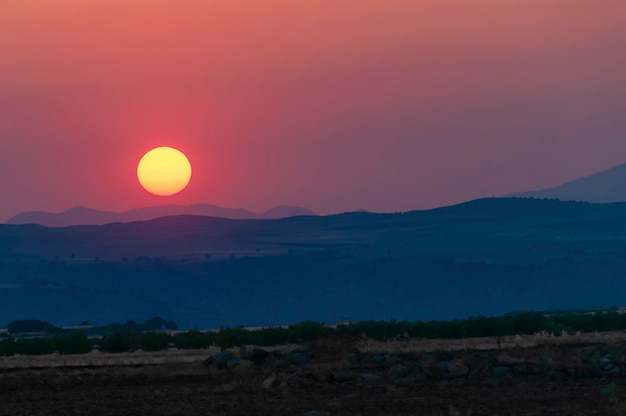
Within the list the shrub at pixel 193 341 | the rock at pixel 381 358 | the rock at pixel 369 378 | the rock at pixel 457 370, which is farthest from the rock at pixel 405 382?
the shrub at pixel 193 341

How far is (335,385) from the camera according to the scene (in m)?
34.6

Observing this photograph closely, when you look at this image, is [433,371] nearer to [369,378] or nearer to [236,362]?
[369,378]

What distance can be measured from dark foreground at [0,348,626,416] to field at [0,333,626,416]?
25mm

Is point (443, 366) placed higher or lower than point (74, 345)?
lower

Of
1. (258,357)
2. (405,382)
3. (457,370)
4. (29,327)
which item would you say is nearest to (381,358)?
(258,357)

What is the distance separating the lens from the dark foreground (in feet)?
95.1

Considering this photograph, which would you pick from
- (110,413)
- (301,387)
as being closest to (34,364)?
(301,387)

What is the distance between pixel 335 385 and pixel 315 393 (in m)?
2.03

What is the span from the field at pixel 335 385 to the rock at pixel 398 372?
26 millimetres

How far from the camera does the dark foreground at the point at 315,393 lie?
95.1ft

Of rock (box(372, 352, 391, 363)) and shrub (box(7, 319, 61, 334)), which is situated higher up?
shrub (box(7, 319, 61, 334))

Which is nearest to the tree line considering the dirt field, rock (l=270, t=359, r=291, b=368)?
rock (l=270, t=359, r=291, b=368)

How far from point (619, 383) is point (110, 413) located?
12.6 meters

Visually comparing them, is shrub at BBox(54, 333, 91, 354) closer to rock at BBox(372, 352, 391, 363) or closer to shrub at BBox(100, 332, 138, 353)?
shrub at BBox(100, 332, 138, 353)
